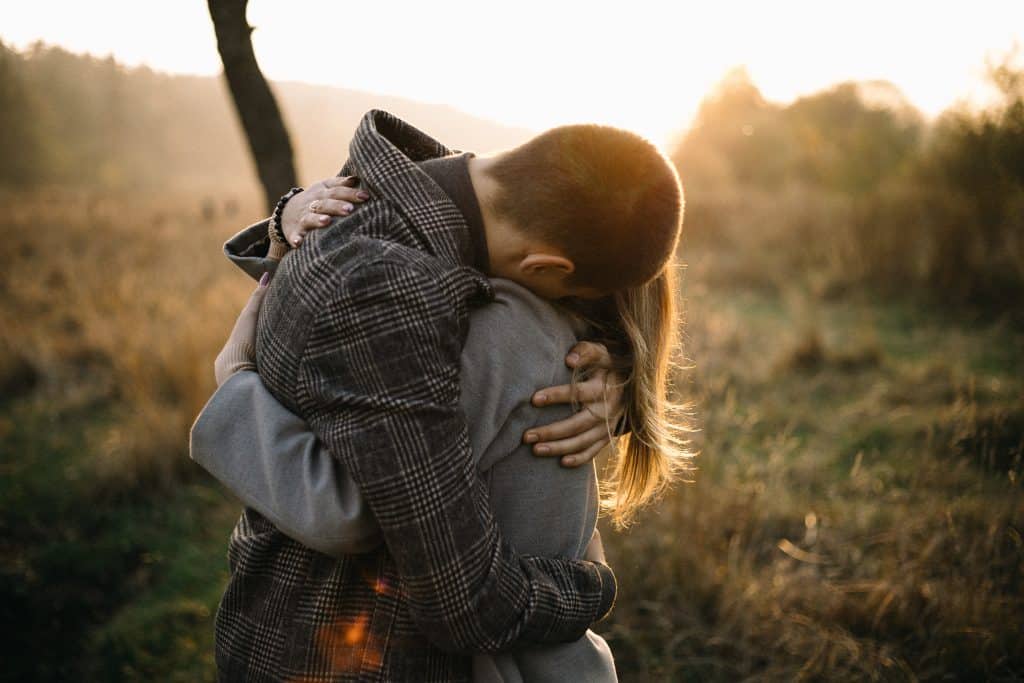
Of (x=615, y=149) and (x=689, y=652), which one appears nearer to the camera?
(x=615, y=149)

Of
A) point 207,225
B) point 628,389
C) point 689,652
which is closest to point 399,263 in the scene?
point 628,389

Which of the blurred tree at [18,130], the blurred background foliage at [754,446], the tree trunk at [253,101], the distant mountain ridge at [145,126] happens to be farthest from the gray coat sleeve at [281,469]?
the blurred tree at [18,130]

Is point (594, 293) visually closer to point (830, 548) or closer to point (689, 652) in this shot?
point (689, 652)

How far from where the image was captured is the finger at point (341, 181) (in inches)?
50.7

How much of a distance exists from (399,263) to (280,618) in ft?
2.45

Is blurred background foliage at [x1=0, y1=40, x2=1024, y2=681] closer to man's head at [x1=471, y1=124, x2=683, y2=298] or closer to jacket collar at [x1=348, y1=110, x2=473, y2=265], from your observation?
man's head at [x1=471, y1=124, x2=683, y2=298]

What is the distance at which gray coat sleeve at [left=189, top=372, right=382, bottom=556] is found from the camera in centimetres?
102

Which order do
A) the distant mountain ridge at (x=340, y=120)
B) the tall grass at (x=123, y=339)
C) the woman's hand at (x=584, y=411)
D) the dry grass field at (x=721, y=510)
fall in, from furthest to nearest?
the distant mountain ridge at (x=340, y=120) → the tall grass at (x=123, y=339) → the dry grass field at (x=721, y=510) → the woman's hand at (x=584, y=411)

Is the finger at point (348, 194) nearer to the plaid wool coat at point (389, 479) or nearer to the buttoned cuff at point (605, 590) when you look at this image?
the plaid wool coat at point (389, 479)

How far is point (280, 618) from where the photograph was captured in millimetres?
1206

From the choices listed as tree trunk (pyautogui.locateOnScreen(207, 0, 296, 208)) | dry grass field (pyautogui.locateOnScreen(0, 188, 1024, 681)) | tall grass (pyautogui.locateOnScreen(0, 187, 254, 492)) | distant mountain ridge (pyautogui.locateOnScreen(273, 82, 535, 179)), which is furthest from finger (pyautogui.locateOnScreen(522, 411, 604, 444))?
distant mountain ridge (pyautogui.locateOnScreen(273, 82, 535, 179))

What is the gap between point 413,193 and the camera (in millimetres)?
1145

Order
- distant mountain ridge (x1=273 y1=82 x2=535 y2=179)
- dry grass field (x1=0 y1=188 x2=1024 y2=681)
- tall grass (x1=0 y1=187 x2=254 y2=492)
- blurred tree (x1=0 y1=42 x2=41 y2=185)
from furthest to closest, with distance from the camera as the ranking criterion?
distant mountain ridge (x1=273 y1=82 x2=535 y2=179) → blurred tree (x1=0 y1=42 x2=41 y2=185) → tall grass (x1=0 y1=187 x2=254 y2=492) → dry grass field (x1=0 y1=188 x2=1024 y2=681)

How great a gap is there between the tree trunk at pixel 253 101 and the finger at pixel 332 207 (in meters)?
1.36
